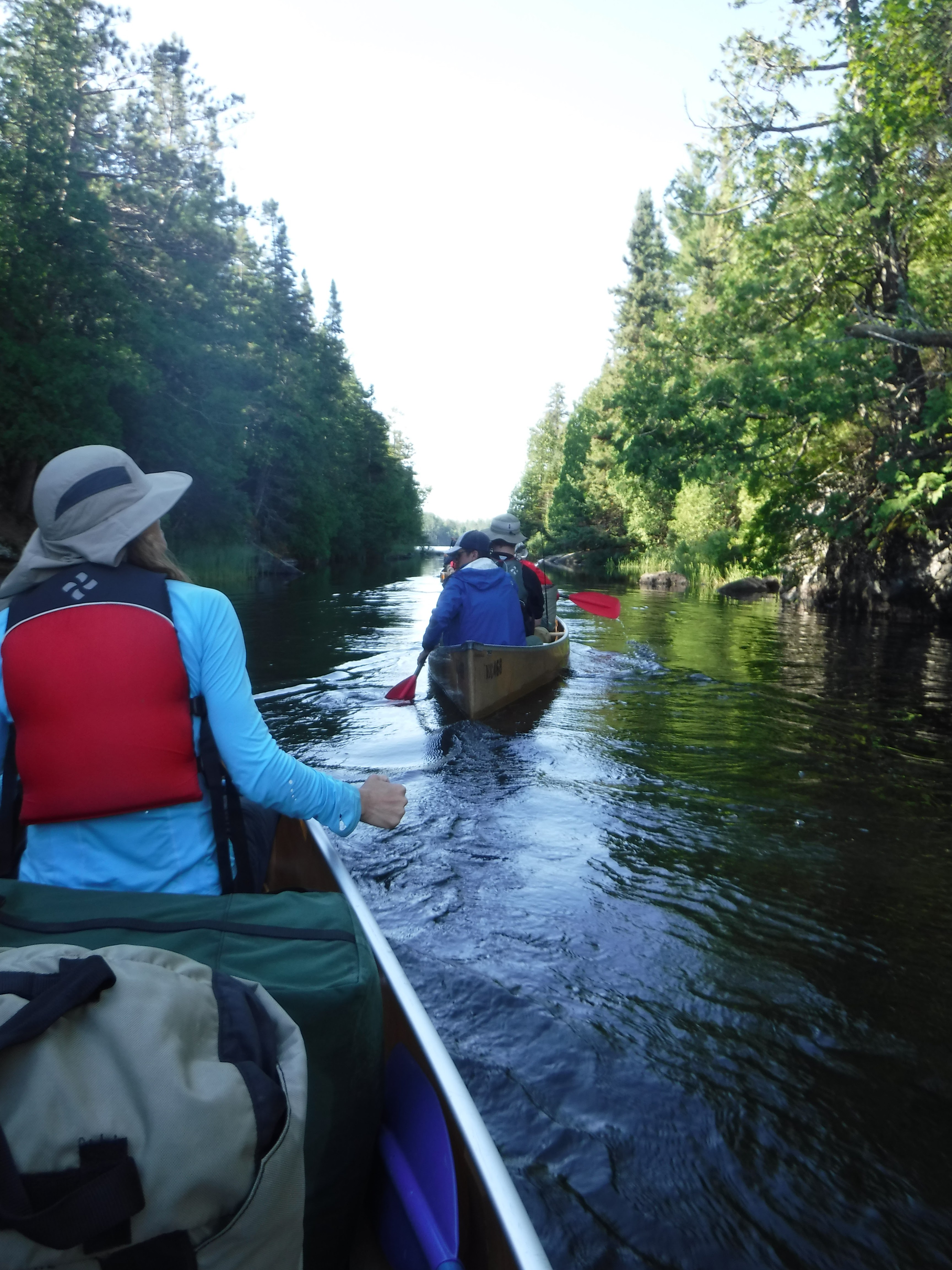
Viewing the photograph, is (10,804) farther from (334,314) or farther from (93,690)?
(334,314)

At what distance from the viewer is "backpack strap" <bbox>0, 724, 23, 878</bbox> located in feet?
6.89

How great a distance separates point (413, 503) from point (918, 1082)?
74126mm

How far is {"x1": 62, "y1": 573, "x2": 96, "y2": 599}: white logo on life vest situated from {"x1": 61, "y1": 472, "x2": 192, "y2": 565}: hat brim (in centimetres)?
4

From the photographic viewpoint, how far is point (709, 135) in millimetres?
16703

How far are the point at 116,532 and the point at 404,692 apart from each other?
7245mm

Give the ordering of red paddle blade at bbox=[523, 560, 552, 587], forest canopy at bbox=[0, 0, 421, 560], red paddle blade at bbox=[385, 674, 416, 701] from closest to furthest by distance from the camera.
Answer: red paddle blade at bbox=[385, 674, 416, 701], red paddle blade at bbox=[523, 560, 552, 587], forest canopy at bbox=[0, 0, 421, 560]

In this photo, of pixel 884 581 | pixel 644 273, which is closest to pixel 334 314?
pixel 644 273

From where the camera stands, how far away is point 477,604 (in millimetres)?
8391

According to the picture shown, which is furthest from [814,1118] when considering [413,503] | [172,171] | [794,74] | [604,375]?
[413,503]

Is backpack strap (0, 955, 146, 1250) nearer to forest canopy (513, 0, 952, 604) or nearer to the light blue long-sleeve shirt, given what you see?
the light blue long-sleeve shirt

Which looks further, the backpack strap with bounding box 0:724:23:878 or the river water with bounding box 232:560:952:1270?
the river water with bounding box 232:560:952:1270

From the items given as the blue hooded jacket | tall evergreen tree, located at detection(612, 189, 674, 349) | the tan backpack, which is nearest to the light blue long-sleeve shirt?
the tan backpack

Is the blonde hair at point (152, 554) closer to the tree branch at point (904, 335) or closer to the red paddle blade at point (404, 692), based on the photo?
the red paddle blade at point (404, 692)

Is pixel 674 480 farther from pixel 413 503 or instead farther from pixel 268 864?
pixel 413 503
